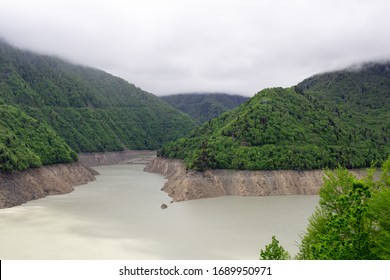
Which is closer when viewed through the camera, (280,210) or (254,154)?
(280,210)

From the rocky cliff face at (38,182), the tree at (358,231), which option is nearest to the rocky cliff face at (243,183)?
the rocky cliff face at (38,182)

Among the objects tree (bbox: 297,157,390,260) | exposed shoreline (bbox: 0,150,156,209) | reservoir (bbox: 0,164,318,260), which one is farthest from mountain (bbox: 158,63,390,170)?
tree (bbox: 297,157,390,260)

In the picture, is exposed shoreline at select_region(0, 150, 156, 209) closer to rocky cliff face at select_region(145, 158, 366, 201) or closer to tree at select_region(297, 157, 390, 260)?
rocky cliff face at select_region(145, 158, 366, 201)

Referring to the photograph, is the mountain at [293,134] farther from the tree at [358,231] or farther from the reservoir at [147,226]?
the tree at [358,231]

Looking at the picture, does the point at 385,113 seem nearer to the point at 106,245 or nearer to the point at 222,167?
the point at 222,167

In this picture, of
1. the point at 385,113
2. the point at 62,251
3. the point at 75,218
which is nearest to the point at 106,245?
the point at 62,251
